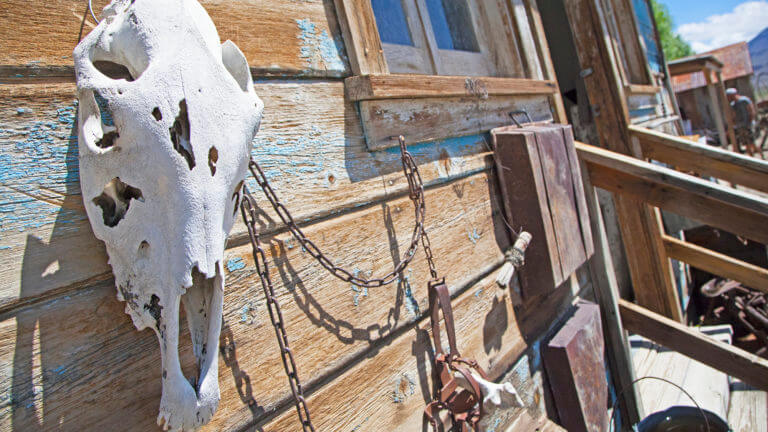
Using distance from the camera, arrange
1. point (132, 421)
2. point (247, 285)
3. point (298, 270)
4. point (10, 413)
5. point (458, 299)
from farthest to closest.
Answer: point (458, 299)
point (298, 270)
point (247, 285)
point (132, 421)
point (10, 413)

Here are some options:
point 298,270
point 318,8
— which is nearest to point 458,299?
point 298,270

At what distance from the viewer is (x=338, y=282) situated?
1285mm

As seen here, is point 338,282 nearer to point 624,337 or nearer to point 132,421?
point 132,421

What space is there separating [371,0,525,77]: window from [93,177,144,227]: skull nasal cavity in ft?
4.60

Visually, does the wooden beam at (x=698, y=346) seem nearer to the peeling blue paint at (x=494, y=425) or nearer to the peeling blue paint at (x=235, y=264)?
the peeling blue paint at (x=494, y=425)

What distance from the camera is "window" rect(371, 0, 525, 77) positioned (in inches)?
79.0

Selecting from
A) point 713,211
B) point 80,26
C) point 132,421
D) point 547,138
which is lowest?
point 713,211

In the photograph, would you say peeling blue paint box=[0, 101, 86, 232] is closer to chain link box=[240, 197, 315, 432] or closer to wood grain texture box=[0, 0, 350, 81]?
wood grain texture box=[0, 0, 350, 81]

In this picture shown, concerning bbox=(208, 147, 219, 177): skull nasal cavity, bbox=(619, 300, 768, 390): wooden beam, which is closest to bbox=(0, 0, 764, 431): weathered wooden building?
bbox=(619, 300, 768, 390): wooden beam

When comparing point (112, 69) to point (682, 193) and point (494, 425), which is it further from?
point (682, 193)

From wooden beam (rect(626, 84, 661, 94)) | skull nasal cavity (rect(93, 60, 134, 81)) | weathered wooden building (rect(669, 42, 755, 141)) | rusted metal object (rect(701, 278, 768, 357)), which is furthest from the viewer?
weathered wooden building (rect(669, 42, 755, 141))

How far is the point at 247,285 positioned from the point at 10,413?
45 centimetres

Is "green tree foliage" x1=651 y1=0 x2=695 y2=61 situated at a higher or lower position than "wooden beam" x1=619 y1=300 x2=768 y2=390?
higher

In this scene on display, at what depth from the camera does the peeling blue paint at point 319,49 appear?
4.24ft
